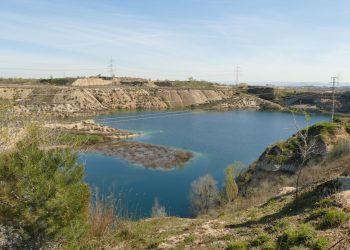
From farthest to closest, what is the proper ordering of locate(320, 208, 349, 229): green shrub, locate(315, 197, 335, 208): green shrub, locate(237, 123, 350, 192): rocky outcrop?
locate(237, 123, 350, 192): rocky outcrop, locate(315, 197, 335, 208): green shrub, locate(320, 208, 349, 229): green shrub

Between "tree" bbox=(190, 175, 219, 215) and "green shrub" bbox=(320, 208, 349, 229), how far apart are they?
22.1m

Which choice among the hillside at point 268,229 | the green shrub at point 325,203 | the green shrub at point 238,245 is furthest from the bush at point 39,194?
the green shrub at point 325,203

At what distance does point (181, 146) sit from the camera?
64.1m

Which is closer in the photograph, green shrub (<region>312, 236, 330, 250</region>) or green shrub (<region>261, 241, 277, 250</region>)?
green shrub (<region>312, 236, 330, 250</region>)

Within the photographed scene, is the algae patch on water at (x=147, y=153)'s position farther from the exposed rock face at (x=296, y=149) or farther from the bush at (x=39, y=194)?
the bush at (x=39, y=194)

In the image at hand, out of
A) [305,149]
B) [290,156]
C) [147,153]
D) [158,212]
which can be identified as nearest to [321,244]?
[305,149]

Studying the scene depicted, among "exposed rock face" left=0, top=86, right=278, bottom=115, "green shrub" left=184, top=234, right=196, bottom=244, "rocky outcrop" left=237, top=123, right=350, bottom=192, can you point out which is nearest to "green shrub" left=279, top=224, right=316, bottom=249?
"green shrub" left=184, top=234, right=196, bottom=244

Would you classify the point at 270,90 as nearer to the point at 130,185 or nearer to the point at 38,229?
the point at 130,185

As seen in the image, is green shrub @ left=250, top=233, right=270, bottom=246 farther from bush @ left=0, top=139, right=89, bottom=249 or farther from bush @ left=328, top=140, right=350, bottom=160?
bush @ left=328, top=140, right=350, bottom=160

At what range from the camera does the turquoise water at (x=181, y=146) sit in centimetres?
3909

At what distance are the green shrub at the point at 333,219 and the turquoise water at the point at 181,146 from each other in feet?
42.6

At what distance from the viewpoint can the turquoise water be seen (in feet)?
128

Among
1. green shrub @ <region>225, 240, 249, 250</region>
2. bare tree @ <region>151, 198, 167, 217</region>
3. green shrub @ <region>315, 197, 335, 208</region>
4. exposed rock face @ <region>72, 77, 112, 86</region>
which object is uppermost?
exposed rock face @ <region>72, 77, 112, 86</region>

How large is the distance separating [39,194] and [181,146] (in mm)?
52335
